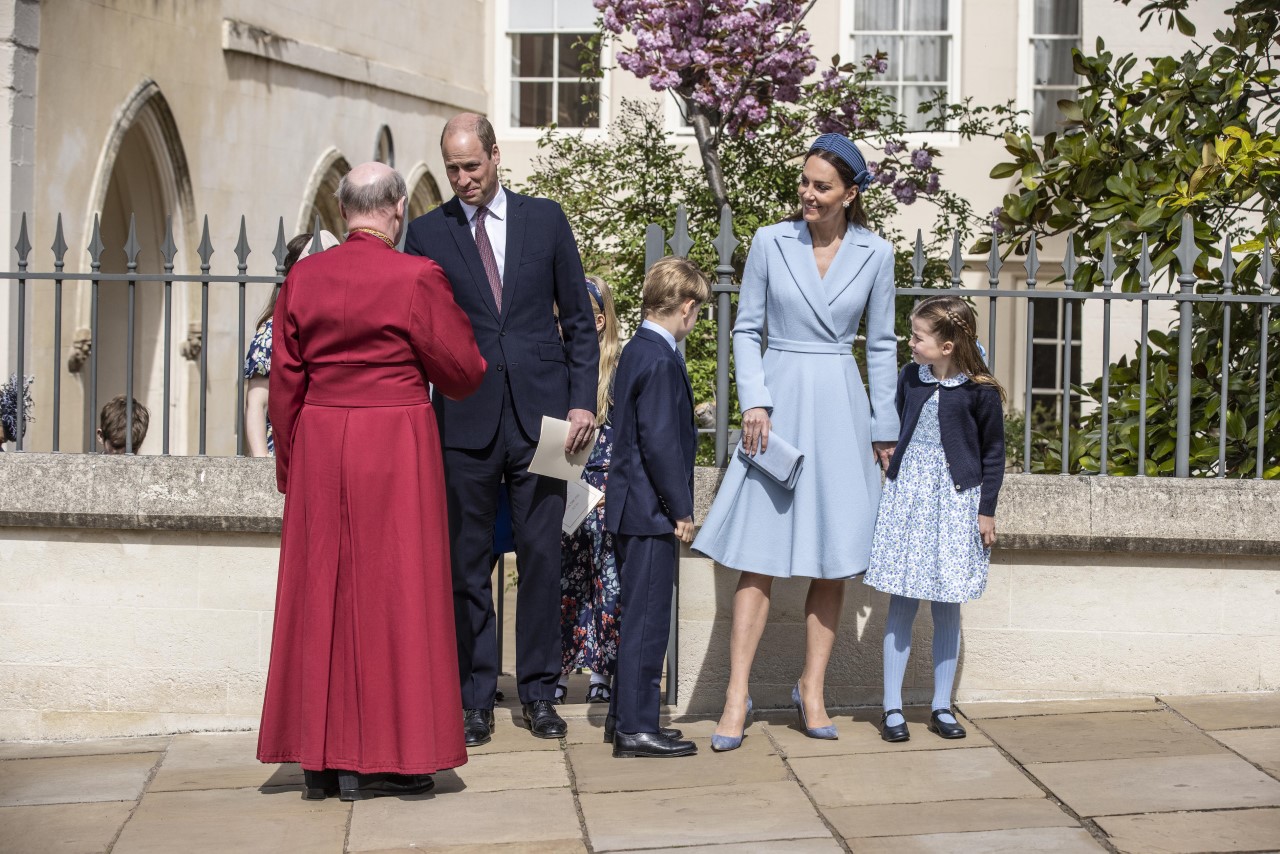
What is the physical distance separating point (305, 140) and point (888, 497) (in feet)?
36.7

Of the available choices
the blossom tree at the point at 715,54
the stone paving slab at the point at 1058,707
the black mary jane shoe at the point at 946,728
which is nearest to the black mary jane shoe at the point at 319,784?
the black mary jane shoe at the point at 946,728

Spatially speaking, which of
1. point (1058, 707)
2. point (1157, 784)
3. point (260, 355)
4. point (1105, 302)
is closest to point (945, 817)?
point (1157, 784)

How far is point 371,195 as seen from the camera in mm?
4926

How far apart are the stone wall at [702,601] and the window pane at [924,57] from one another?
11174 millimetres

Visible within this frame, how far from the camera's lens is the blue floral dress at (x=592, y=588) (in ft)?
20.5

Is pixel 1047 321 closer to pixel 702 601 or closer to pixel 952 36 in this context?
pixel 952 36

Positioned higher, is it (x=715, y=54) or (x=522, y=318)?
(x=715, y=54)

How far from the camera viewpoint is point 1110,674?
6.12 metres

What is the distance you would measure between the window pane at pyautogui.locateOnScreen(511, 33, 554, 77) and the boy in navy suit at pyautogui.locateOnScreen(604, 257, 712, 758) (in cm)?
1282

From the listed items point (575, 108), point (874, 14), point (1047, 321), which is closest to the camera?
point (874, 14)

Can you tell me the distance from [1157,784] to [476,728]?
2112mm

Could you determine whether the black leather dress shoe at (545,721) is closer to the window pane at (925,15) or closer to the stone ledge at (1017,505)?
the stone ledge at (1017,505)

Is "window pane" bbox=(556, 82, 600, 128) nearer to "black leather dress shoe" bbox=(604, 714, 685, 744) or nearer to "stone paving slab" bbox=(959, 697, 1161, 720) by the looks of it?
"stone paving slab" bbox=(959, 697, 1161, 720)

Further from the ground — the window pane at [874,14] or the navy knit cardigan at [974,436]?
the window pane at [874,14]
